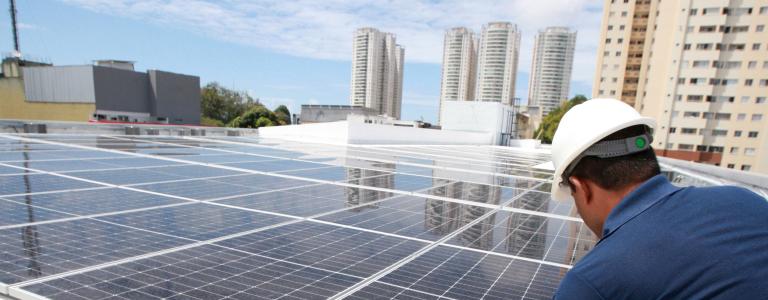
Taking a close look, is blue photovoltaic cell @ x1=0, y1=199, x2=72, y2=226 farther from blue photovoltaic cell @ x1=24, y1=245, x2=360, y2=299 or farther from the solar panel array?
blue photovoltaic cell @ x1=24, y1=245, x2=360, y2=299

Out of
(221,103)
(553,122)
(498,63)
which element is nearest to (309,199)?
(553,122)

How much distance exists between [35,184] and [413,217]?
7222 mm

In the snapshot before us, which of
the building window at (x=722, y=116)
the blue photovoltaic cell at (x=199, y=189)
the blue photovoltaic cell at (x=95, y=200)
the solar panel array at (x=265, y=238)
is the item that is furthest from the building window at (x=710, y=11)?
the blue photovoltaic cell at (x=95, y=200)

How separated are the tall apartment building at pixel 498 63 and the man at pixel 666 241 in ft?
389

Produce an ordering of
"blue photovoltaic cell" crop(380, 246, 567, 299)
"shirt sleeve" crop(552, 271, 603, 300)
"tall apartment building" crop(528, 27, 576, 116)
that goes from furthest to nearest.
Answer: "tall apartment building" crop(528, 27, 576, 116) < "blue photovoltaic cell" crop(380, 246, 567, 299) < "shirt sleeve" crop(552, 271, 603, 300)

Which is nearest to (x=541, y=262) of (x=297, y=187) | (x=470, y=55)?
(x=297, y=187)

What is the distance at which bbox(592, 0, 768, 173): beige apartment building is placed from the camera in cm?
5378

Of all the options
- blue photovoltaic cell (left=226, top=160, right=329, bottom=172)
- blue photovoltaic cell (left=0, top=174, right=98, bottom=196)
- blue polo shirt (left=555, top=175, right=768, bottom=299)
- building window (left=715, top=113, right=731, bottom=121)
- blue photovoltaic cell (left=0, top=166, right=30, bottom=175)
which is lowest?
blue photovoltaic cell (left=226, top=160, right=329, bottom=172)

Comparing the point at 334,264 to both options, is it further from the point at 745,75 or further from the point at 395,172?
the point at 745,75

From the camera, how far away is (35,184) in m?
7.20

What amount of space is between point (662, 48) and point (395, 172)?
2661 inches

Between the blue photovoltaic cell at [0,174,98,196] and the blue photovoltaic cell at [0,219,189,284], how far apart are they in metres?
2.64

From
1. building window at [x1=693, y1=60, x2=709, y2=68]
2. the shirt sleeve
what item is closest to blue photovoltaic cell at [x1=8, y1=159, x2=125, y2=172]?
the shirt sleeve

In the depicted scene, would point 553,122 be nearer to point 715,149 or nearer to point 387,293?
→ point 715,149
